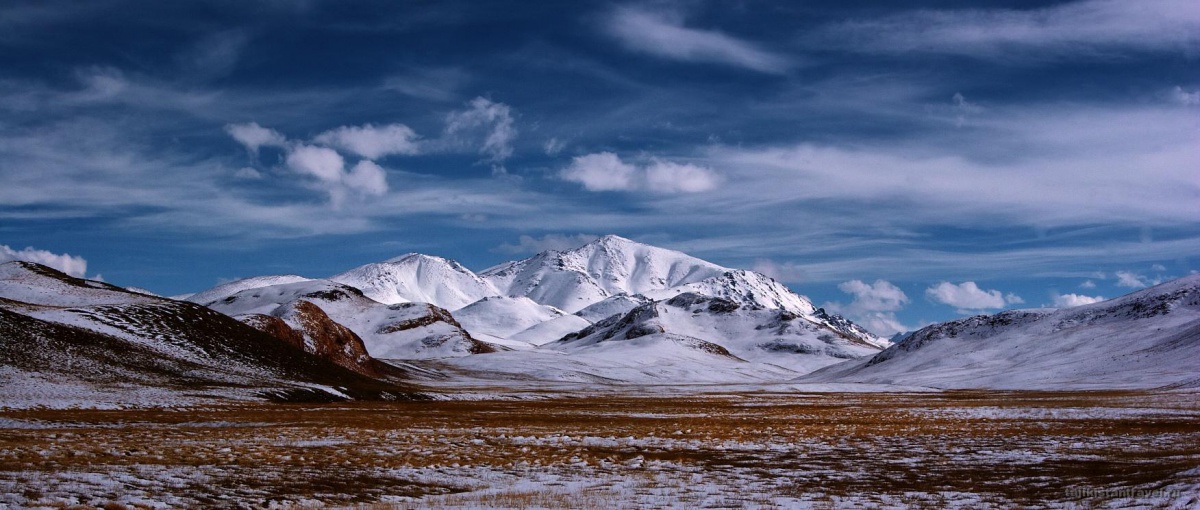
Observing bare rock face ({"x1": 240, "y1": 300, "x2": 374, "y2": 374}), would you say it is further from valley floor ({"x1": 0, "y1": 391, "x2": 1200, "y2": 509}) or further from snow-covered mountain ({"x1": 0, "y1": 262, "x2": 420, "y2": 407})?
valley floor ({"x1": 0, "y1": 391, "x2": 1200, "y2": 509})

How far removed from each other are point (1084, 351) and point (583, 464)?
15389cm

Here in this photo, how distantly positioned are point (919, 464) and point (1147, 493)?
319 inches

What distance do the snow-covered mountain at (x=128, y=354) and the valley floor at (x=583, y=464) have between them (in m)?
15.3

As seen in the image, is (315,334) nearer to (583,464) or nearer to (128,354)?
(128,354)

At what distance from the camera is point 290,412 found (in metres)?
48.9

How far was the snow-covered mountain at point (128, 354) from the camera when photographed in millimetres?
53188

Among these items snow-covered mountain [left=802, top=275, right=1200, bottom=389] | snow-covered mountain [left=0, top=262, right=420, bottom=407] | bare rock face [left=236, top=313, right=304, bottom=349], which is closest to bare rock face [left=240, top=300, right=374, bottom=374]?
bare rock face [left=236, top=313, right=304, bottom=349]

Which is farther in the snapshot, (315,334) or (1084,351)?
(1084,351)

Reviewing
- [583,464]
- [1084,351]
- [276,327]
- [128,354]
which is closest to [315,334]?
[276,327]

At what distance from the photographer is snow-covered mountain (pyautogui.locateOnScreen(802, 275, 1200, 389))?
119250 millimetres

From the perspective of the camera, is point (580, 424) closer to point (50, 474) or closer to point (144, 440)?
point (144, 440)

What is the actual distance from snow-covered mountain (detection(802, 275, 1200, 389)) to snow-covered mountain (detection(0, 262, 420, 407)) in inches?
3749

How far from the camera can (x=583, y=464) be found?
24.3m

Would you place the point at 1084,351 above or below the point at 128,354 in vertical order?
above
